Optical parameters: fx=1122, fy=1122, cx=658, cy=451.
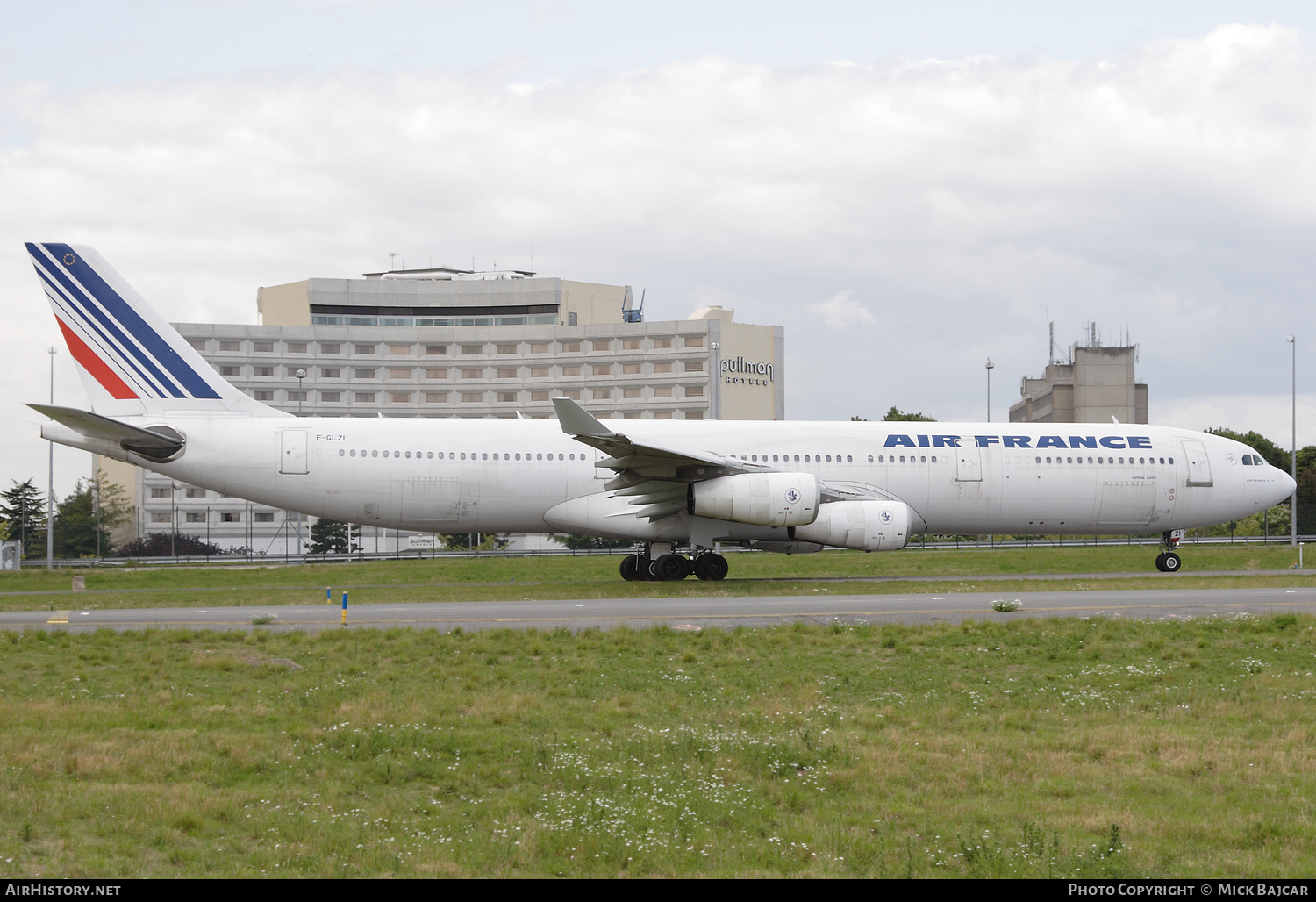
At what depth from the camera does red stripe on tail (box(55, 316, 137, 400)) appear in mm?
25578

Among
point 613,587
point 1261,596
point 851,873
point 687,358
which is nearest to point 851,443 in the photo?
point 613,587

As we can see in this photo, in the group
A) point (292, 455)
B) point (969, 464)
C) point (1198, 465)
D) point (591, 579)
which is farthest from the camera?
point (591, 579)

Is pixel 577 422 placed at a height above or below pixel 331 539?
above

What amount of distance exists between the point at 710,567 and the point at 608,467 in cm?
340

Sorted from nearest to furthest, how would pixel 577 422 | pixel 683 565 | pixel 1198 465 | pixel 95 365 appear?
pixel 577 422 → pixel 95 365 → pixel 683 565 → pixel 1198 465

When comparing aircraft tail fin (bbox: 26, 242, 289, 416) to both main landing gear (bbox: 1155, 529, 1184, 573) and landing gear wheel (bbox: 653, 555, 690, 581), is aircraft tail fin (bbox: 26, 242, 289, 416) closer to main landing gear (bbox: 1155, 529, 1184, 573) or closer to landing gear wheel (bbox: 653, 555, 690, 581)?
landing gear wheel (bbox: 653, 555, 690, 581)

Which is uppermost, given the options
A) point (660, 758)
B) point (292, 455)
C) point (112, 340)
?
point (112, 340)

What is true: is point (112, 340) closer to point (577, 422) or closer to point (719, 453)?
point (577, 422)

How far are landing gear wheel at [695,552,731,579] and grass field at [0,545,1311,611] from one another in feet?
1.22

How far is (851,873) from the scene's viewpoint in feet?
20.0

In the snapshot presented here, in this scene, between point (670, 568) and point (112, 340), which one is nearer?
point (112, 340)

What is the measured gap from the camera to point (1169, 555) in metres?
29.5

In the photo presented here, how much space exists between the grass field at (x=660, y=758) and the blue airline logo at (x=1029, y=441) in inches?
542

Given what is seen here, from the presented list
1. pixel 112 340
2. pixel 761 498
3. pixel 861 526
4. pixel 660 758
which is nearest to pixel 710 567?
pixel 761 498
